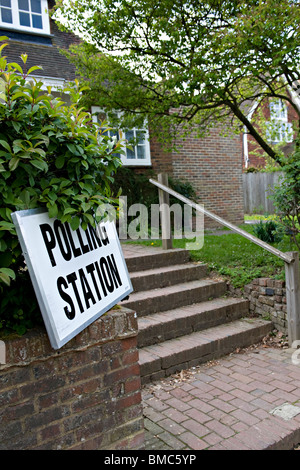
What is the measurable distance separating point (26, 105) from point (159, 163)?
335 inches

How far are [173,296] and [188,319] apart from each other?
43 centimetres

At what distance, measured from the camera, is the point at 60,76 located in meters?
9.36

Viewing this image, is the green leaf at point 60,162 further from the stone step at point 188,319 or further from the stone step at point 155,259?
the stone step at point 155,259

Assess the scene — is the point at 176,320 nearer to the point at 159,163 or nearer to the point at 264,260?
the point at 264,260

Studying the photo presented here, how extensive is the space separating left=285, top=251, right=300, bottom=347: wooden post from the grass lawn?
0.45 m

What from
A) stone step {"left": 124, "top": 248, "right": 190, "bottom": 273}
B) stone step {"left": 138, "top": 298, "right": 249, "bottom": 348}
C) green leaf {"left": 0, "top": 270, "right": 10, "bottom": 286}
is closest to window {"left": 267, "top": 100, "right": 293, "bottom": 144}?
stone step {"left": 124, "top": 248, "right": 190, "bottom": 273}

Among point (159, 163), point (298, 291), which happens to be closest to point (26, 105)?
point (298, 291)

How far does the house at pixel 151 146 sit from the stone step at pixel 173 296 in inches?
169

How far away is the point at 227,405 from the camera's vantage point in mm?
2979

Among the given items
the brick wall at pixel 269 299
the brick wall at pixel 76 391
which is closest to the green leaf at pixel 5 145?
the brick wall at pixel 76 391

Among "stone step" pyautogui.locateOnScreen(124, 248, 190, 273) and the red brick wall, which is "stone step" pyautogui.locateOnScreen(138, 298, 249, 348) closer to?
"stone step" pyautogui.locateOnScreen(124, 248, 190, 273)

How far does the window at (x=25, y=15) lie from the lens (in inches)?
350

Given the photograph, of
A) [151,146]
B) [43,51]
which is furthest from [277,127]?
[43,51]

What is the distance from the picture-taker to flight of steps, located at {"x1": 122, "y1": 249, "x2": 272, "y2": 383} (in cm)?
368
